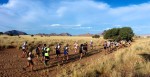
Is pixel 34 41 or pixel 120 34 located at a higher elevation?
pixel 120 34

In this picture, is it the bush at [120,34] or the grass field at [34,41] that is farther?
the bush at [120,34]

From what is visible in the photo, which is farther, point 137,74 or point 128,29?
point 128,29

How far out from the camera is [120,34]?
243ft

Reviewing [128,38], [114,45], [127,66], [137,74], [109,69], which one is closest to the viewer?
[137,74]

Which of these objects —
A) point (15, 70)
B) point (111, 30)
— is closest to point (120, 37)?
point (111, 30)

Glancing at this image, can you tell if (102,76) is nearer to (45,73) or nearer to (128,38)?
(45,73)

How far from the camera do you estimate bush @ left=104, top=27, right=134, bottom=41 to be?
72.1 m

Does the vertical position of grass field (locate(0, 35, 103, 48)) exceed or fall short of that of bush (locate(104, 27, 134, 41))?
it falls short

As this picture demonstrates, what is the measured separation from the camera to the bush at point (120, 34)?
72.1m

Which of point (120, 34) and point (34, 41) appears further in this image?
point (120, 34)

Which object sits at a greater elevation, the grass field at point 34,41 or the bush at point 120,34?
the bush at point 120,34

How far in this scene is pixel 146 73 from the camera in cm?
1534

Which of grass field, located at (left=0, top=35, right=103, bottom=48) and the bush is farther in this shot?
the bush

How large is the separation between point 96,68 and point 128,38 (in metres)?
58.3
